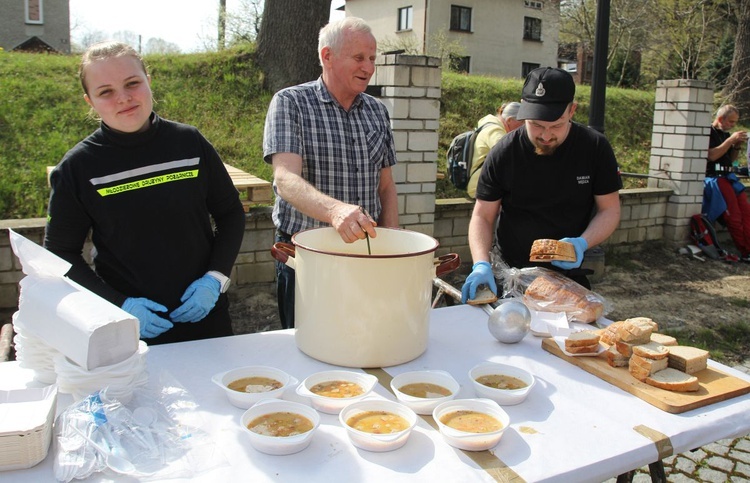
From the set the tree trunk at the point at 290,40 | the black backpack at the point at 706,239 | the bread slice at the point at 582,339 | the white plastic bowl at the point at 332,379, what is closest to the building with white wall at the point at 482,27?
the tree trunk at the point at 290,40

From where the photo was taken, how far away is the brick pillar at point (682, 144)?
7.67 metres

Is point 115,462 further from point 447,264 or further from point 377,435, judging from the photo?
point 447,264

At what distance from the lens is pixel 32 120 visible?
6699 mm

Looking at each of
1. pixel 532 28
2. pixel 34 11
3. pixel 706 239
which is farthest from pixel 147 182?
pixel 532 28

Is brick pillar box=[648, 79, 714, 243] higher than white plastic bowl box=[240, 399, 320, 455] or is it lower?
higher

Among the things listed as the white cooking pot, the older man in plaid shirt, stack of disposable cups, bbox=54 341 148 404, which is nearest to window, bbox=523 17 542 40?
the older man in plaid shirt

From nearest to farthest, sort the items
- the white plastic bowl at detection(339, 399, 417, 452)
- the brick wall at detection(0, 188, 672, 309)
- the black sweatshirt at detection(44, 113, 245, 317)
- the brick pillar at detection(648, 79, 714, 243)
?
the white plastic bowl at detection(339, 399, 417, 452)
the black sweatshirt at detection(44, 113, 245, 317)
the brick wall at detection(0, 188, 672, 309)
the brick pillar at detection(648, 79, 714, 243)

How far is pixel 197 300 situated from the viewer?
210cm

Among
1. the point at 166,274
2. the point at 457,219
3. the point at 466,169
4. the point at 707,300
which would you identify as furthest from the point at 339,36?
the point at 707,300

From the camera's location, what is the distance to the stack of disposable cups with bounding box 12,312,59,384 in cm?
162

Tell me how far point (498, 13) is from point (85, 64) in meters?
31.5

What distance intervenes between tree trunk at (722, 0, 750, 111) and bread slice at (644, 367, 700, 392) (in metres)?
13.3

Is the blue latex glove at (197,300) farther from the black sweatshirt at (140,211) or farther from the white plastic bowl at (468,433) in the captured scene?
the white plastic bowl at (468,433)

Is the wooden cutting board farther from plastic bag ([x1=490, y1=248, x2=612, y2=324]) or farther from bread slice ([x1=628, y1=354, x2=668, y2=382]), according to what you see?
plastic bag ([x1=490, y1=248, x2=612, y2=324])
